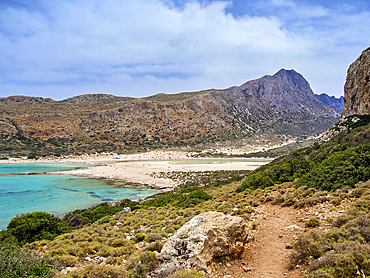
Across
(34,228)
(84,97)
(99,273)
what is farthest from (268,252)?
(84,97)

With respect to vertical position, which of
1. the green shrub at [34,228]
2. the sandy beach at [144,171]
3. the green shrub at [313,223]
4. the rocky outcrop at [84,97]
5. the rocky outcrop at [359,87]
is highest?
the rocky outcrop at [84,97]

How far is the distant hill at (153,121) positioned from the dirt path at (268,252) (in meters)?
83.3

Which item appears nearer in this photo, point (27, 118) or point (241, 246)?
point (241, 246)

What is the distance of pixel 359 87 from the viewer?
2434 centimetres

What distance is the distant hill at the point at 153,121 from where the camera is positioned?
276 feet

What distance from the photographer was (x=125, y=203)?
1445 centimetres

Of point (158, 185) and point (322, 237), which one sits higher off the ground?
point (322, 237)

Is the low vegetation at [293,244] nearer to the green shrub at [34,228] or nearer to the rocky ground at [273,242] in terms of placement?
the green shrub at [34,228]

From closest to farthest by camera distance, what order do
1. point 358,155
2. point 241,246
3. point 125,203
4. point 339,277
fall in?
1. point 339,277
2. point 241,246
3. point 358,155
4. point 125,203

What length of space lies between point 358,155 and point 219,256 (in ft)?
30.5

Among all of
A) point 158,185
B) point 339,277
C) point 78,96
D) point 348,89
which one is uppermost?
point 78,96

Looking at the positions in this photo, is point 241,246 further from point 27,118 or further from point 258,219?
point 27,118

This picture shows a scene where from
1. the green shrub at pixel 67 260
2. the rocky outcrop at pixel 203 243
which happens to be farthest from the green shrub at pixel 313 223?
the green shrub at pixel 67 260

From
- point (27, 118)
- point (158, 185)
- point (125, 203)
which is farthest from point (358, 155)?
point (27, 118)
